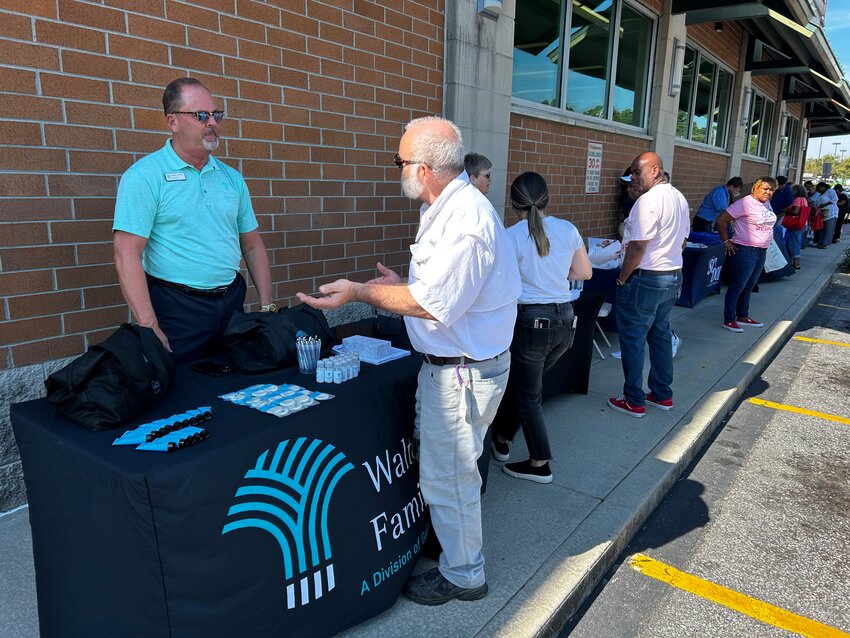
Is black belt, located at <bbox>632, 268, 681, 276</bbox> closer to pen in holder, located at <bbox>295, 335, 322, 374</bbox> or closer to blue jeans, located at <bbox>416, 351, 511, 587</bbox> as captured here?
blue jeans, located at <bbox>416, 351, 511, 587</bbox>

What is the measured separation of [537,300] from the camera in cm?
329

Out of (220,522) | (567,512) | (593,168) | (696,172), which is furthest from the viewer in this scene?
(696,172)

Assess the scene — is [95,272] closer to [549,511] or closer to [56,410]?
[56,410]

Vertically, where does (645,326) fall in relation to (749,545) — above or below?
above

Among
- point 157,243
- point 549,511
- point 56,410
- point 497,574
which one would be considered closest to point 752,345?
point 549,511

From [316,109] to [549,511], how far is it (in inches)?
121

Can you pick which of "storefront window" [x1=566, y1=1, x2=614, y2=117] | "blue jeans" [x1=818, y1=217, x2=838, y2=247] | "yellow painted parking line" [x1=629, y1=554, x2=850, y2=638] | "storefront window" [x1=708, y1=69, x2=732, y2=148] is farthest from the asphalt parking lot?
"blue jeans" [x1=818, y1=217, x2=838, y2=247]

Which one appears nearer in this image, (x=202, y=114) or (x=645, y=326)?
(x=202, y=114)

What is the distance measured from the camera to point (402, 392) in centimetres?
251

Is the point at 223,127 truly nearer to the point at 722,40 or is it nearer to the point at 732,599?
the point at 732,599

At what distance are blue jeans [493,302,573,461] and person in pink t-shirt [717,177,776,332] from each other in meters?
4.78

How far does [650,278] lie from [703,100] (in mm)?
9227

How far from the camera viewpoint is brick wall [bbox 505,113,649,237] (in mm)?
6438

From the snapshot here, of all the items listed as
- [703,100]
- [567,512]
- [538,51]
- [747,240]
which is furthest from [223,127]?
[703,100]
